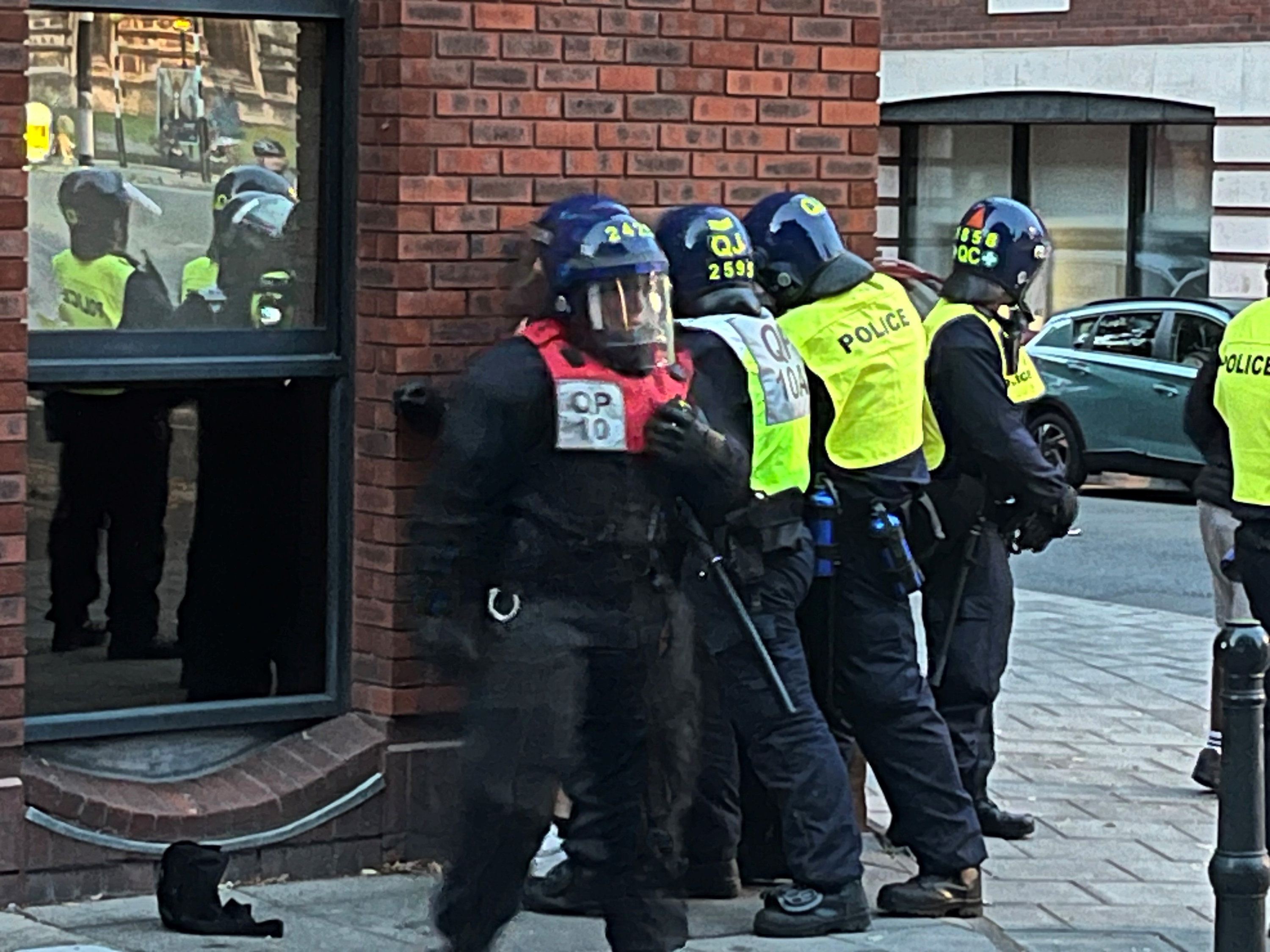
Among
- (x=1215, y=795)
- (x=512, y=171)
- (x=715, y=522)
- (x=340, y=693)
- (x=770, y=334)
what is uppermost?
(x=512, y=171)

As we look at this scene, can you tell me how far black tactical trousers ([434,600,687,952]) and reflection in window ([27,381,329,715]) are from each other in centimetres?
165

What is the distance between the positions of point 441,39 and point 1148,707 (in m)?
4.89

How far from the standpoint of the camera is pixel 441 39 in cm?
711

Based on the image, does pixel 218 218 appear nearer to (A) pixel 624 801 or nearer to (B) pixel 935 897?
(A) pixel 624 801

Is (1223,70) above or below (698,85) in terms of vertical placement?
above

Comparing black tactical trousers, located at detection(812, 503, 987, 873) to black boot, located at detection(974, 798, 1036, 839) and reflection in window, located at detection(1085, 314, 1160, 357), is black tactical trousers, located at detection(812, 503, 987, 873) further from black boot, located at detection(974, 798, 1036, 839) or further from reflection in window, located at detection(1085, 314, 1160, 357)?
reflection in window, located at detection(1085, 314, 1160, 357)

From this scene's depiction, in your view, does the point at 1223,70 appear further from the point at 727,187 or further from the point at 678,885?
the point at 678,885

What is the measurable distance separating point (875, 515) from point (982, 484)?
1006 mm

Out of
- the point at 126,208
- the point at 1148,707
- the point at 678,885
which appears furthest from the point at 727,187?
the point at 1148,707

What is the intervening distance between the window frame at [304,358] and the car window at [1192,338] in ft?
40.6

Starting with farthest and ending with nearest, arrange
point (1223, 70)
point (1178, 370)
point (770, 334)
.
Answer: point (1223, 70)
point (1178, 370)
point (770, 334)

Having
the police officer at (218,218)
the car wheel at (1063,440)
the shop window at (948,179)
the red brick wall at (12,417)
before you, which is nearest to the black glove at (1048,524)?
the police officer at (218,218)

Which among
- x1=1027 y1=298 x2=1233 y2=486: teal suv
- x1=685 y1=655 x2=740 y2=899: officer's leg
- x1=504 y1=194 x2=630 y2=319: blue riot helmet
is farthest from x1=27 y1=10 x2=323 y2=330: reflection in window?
x1=1027 y1=298 x2=1233 y2=486: teal suv

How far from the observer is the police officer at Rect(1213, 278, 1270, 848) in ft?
24.5
